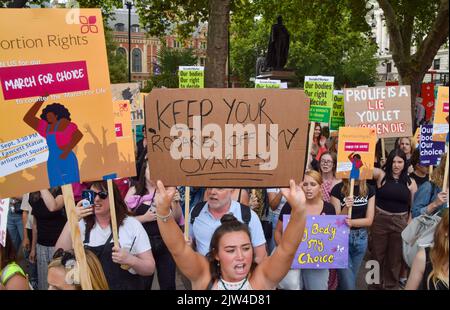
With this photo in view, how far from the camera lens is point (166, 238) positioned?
110 inches

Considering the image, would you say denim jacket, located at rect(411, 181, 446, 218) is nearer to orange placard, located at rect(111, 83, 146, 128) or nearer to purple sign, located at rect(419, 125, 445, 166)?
purple sign, located at rect(419, 125, 445, 166)

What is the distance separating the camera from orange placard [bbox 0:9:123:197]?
2924 mm

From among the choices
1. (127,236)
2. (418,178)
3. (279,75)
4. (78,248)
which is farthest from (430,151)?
(279,75)

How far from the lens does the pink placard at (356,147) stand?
187 inches

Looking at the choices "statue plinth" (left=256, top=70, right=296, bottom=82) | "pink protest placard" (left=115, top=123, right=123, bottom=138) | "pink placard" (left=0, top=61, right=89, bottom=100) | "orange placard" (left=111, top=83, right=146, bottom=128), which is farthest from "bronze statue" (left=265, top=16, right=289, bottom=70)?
"pink placard" (left=0, top=61, right=89, bottom=100)

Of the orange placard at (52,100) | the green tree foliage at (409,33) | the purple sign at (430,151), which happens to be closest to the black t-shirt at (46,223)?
the orange placard at (52,100)

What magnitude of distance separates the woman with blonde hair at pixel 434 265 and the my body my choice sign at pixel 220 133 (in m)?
0.79

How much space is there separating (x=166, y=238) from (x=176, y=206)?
178 cm

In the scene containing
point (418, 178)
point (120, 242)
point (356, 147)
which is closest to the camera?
point (120, 242)

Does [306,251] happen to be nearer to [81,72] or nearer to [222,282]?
[222,282]

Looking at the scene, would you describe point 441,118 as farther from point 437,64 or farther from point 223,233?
point 437,64

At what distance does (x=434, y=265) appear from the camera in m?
2.56

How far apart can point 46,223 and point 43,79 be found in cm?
200
